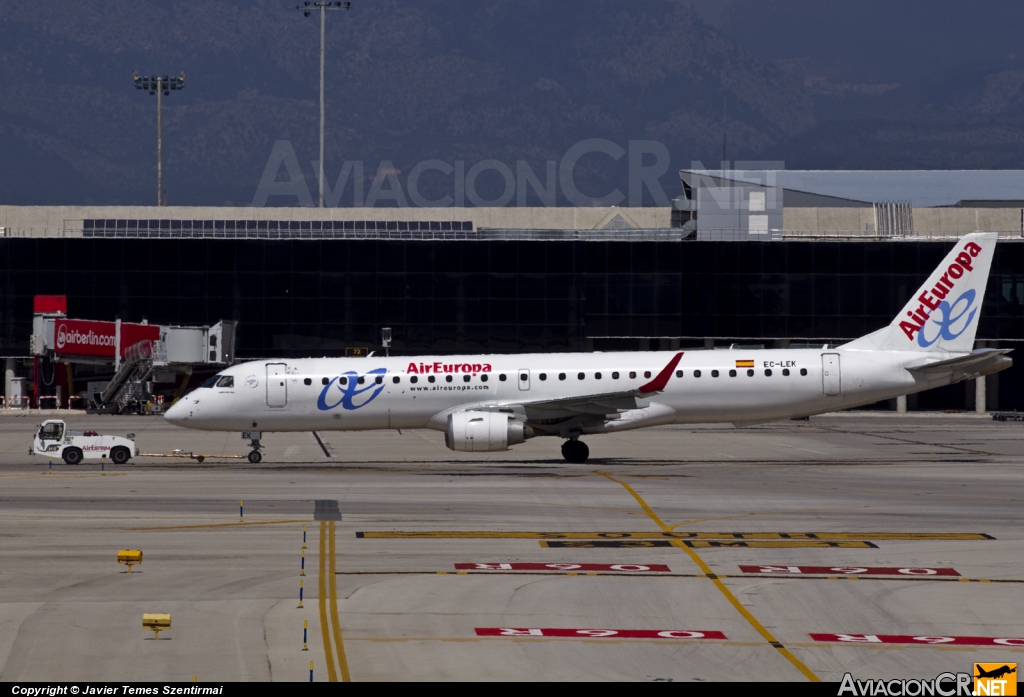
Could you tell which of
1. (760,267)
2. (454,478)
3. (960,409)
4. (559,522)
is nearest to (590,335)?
(760,267)

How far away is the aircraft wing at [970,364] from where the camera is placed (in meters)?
42.5

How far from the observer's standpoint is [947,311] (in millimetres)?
43562

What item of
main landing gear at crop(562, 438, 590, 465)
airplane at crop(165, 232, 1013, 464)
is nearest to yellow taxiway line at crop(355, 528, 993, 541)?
airplane at crop(165, 232, 1013, 464)

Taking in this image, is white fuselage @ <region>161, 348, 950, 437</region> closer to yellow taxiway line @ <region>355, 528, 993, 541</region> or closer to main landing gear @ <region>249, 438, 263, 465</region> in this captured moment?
main landing gear @ <region>249, 438, 263, 465</region>

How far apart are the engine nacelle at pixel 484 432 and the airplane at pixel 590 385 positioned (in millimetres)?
1297

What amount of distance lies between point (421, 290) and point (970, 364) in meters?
50.8

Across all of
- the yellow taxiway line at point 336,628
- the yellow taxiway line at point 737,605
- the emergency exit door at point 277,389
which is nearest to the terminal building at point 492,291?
the emergency exit door at point 277,389

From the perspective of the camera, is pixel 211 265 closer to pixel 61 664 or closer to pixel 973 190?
pixel 973 190

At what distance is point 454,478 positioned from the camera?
121 ft

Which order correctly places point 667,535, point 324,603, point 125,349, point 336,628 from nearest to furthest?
point 336,628, point 324,603, point 667,535, point 125,349

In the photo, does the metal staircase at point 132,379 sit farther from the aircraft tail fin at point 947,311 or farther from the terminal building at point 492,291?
the aircraft tail fin at point 947,311

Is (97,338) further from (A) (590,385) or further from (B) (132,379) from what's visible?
(A) (590,385)

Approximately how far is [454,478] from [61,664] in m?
22.6

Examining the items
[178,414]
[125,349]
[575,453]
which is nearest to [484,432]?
[575,453]
